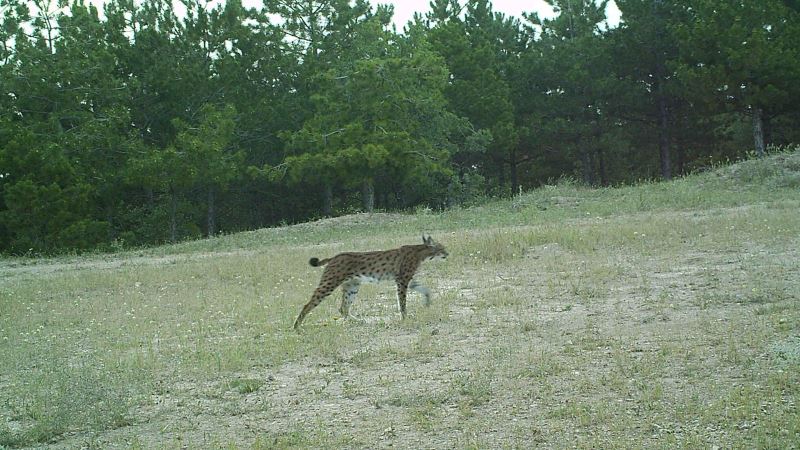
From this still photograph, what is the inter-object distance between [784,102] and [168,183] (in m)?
23.4

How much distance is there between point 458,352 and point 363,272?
2.65 metres

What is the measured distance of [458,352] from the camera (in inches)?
359

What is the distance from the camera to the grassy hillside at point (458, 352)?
268 inches

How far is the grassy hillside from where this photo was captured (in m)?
6.81

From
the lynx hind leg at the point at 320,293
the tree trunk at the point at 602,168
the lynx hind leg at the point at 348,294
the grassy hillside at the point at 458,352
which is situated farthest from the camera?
the tree trunk at the point at 602,168

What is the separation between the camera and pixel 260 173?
3434cm

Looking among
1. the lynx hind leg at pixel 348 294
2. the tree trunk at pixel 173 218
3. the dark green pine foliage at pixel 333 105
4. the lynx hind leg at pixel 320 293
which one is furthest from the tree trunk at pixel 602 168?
the lynx hind leg at pixel 320 293

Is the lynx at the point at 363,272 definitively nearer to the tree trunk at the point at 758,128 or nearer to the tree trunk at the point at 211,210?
the tree trunk at the point at 758,128

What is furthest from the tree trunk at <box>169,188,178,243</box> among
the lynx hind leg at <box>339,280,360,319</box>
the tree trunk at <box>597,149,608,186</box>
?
the lynx hind leg at <box>339,280,360,319</box>

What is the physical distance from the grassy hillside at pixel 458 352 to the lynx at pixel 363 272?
38cm

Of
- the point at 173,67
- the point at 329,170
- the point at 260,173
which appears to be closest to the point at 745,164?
the point at 329,170

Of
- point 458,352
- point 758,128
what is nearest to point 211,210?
point 758,128

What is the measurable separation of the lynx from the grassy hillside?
376 mm

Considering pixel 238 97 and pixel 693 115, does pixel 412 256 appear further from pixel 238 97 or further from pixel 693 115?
pixel 693 115
